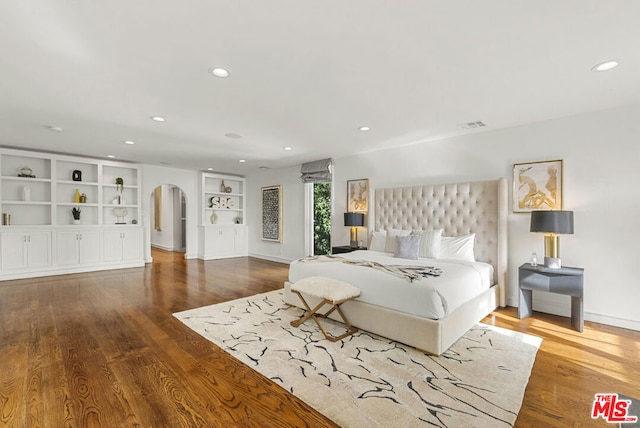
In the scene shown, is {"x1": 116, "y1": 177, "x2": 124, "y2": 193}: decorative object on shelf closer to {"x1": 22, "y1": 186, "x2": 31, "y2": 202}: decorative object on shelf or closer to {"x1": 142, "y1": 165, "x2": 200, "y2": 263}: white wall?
{"x1": 142, "y1": 165, "x2": 200, "y2": 263}: white wall

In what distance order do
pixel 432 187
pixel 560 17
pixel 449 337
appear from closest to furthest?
pixel 560 17 → pixel 449 337 → pixel 432 187

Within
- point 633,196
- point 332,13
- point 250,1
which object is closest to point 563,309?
point 633,196

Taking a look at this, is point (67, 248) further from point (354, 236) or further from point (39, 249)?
point (354, 236)

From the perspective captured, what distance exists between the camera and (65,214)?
20.4 feet

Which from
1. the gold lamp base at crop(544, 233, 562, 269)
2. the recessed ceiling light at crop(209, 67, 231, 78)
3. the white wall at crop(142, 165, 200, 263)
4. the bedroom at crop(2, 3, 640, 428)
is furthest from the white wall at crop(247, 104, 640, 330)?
the white wall at crop(142, 165, 200, 263)

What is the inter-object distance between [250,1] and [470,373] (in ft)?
Result: 9.90

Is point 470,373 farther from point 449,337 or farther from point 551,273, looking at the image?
point 551,273

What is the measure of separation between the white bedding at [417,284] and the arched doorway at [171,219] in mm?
7420

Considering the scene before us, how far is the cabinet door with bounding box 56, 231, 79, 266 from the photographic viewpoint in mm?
5828

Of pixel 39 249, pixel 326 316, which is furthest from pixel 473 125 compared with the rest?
pixel 39 249

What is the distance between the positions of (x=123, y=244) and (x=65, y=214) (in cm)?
126

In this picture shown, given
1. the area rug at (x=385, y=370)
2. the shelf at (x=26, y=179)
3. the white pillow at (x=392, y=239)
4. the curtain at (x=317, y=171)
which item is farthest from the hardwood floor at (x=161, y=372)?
the curtain at (x=317, y=171)

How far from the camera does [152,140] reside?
15.8 ft

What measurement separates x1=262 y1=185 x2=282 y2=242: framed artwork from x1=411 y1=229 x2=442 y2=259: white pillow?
428cm
